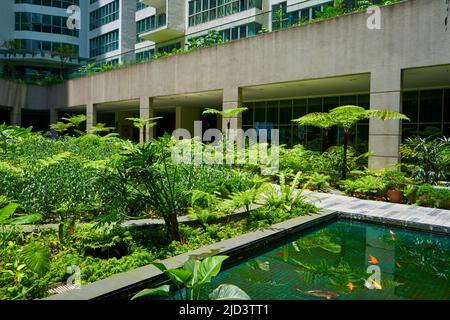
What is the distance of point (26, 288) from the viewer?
4020 millimetres

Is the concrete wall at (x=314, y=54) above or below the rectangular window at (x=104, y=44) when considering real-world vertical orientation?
below

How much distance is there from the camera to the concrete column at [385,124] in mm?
12977

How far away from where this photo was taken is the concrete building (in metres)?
12.7

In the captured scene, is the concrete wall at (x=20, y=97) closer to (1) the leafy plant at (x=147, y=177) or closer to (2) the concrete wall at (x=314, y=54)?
(2) the concrete wall at (x=314, y=54)

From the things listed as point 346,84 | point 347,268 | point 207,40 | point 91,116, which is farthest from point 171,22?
point 347,268

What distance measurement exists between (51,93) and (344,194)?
30004mm

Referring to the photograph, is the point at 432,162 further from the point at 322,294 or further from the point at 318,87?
the point at 322,294

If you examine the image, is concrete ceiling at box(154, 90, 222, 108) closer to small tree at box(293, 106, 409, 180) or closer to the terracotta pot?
small tree at box(293, 106, 409, 180)

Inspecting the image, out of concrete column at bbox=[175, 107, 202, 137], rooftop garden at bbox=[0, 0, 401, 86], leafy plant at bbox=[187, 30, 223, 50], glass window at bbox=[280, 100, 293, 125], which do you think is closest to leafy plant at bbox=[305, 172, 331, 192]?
rooftop garden at bbox=[0, 0, 401, 86]

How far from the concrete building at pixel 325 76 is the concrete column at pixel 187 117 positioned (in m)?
6.23

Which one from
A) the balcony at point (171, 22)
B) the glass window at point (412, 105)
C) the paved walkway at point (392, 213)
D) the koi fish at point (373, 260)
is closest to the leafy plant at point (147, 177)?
the koi fish at point (373, 260)

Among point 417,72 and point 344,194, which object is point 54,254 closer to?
point 344,194

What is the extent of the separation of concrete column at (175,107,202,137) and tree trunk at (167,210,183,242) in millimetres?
25630

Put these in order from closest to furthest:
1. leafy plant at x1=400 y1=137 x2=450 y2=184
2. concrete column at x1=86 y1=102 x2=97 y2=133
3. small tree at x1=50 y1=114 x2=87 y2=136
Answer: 1. leafy plant at x1=400 y1=137 x2=450 y2=184
2. small tree at x1=50 y1=114 x2=87 y2=136
3. concrete column at x1=86 y1=102 x2=97 y2=133
